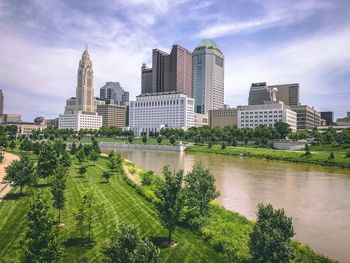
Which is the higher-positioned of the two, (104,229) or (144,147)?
(144,147)

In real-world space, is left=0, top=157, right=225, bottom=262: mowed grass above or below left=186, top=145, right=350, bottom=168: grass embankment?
below

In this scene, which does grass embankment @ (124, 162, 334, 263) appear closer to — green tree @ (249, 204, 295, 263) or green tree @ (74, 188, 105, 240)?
green tree @ (249, 204, 295, 263)

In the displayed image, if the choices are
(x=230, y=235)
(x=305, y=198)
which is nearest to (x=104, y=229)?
(x=230, y=235)

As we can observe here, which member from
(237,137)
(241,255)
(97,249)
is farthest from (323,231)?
(237,137)

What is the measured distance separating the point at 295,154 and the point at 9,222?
4066 inches

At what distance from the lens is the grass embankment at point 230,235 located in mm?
28719

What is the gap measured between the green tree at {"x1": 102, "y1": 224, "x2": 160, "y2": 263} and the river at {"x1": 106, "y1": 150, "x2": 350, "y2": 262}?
19089 millimetres

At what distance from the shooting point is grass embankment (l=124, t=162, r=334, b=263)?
94.2 ft

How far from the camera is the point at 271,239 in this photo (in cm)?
2511

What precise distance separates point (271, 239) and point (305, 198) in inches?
1318

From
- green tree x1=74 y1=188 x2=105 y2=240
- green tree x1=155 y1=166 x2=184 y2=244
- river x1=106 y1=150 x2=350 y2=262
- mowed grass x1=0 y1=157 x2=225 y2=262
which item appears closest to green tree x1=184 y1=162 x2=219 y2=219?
mowed grass x1=0 y1=157 x2=225 y2=262

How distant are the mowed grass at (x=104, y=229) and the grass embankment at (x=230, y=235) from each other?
0.95 metres

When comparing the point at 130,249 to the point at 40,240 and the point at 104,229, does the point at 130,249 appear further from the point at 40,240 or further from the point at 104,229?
the point at 104,229

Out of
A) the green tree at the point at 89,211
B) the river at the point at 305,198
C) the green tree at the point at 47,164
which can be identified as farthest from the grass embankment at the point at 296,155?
the green tree at the point at 89,211
